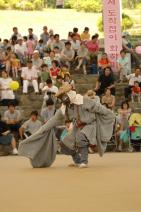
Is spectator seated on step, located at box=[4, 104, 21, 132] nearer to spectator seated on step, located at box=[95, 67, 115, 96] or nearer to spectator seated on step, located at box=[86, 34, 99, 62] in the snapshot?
spectator seated on step, located at box=[95, 67, 115, 96]

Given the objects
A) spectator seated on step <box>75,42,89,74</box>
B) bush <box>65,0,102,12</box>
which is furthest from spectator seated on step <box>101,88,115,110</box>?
bush <box>65,0,102,12</box>

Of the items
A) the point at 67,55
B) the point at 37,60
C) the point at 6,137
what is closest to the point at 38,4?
the point at 67,55

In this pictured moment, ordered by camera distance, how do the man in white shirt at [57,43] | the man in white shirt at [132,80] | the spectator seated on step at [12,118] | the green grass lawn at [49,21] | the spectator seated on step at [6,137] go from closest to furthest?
1. the spectator seated on step at [6,137]
2. the spectator seated on step at [12,118]
3. the man in white shirt at [132,80]
4. the man in white shirt at [57,43]
5. the green grass lawn at [49,21]

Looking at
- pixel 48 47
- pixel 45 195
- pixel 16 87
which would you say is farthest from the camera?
pixel 48 47

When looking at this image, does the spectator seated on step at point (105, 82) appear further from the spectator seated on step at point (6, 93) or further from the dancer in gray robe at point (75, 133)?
the dancer in gray robe at point (75, 133)

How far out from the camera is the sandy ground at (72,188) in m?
8.20

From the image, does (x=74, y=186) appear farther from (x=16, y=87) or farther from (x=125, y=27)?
(x=125, y=27)

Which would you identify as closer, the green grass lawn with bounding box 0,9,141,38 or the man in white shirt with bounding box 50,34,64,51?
the man in white shirt with bounding box 50,34,64,51

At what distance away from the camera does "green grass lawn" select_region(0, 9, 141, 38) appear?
34.1 m

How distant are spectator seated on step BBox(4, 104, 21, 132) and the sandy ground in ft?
17.1

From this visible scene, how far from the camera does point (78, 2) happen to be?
131 feet

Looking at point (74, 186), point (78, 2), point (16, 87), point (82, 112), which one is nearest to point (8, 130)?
point (16, 87)

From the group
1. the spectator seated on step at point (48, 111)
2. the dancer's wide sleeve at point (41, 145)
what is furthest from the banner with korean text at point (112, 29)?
the dancer's wide sleeve at point (41, 145)

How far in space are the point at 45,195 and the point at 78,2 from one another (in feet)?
103
